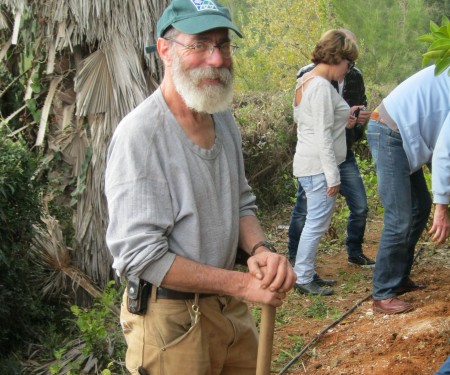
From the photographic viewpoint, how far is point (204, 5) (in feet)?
8.45

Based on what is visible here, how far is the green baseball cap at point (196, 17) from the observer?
252 centimetres

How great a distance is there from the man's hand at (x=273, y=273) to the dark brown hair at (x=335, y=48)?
351 cm

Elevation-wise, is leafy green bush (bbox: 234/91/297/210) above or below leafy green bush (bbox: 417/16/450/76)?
below

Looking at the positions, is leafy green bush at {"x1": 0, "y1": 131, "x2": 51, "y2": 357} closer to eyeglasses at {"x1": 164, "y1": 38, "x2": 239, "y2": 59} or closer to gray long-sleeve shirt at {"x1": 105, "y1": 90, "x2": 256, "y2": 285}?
gray long-sleeve shirt at {"x1": 105, "y1": 90, "x2": 256, "y2": 285}

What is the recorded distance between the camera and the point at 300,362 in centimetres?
466

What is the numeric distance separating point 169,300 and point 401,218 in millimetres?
2714

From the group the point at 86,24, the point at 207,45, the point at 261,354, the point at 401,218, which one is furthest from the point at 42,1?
the point at 261,354

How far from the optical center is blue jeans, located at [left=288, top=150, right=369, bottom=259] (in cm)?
642

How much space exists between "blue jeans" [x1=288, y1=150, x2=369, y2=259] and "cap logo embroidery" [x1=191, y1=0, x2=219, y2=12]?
3878mm

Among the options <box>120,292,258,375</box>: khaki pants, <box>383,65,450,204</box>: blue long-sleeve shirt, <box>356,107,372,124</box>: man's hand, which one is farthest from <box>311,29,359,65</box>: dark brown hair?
<box>120,292,258,375</box>: khaki pants

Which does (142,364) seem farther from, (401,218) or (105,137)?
(105,137)

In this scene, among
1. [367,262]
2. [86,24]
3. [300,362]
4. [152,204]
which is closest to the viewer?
[152,204]

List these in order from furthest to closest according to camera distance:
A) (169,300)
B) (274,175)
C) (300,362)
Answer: (274,175)
(300,362)
(169,300)

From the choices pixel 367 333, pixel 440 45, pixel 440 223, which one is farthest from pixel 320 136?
pixel 440 45
